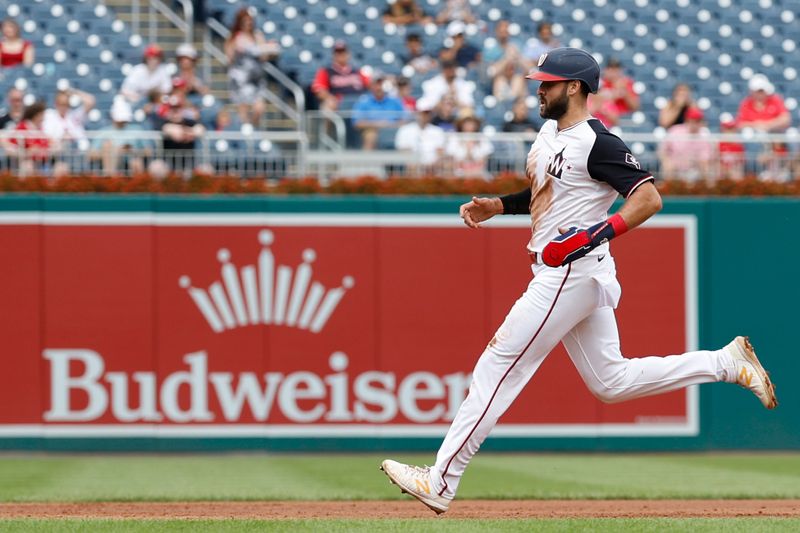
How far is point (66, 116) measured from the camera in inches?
513

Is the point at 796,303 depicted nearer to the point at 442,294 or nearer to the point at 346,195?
the point at 442,294

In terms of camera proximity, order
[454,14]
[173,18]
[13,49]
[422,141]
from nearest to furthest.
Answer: [422,141]
[13,49]
[173,18]
[454,14]

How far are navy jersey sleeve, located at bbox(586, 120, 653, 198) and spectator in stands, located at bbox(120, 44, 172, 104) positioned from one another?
8328 mm

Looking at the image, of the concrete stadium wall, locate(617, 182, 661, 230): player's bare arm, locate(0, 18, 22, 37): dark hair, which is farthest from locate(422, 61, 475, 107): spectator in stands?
locate(617, 182, 661, 230): player's bare arm

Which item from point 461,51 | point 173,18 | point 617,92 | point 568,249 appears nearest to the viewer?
point 568,249

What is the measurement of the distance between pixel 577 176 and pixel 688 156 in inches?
270

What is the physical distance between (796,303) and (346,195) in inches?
165

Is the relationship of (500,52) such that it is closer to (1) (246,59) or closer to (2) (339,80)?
(2) (339,80)

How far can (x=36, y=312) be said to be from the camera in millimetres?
11844

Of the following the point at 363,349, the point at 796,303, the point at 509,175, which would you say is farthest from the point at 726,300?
the point at 363,349

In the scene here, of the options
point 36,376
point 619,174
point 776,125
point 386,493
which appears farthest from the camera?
point 776,125

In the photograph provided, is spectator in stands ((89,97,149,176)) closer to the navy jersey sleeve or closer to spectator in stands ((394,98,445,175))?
spectator in stands ((394,98,445,175))

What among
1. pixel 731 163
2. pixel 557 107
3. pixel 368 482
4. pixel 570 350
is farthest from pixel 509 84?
pixel 557 107

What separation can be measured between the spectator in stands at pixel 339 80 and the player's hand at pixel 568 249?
28.5 ft
